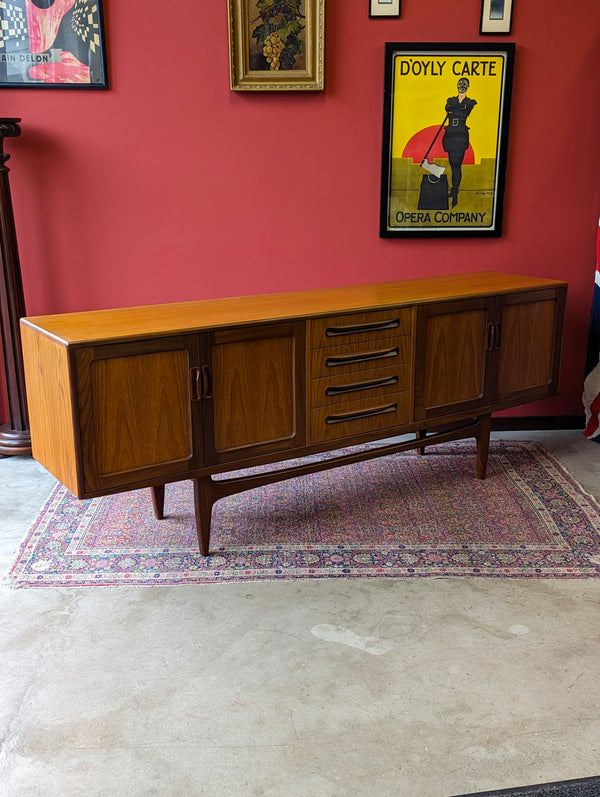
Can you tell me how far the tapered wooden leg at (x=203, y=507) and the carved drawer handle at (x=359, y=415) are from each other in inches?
19.5

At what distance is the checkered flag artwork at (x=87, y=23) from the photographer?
340cm

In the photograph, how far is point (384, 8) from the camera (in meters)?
3.56

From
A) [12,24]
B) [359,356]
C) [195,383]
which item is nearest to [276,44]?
[12,24]

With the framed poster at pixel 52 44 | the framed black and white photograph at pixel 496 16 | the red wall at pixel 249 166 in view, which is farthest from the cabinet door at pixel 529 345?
the framed poster at pixel 52 44

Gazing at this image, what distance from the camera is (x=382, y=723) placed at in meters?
1.99

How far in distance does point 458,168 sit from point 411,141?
0.27 meters

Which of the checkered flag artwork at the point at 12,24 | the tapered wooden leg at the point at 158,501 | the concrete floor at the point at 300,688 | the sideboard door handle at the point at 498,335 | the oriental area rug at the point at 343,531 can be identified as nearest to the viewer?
the concrete floor at the point at 300,688

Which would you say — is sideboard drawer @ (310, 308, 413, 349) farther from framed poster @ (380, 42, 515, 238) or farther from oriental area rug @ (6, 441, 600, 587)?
framed poster @ (380, 42, 515, 238)

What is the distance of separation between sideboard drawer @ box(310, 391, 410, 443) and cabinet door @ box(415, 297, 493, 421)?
92mm

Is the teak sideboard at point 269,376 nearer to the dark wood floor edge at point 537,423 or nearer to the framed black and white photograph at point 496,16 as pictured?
the dark wood floor edge at point 537,423

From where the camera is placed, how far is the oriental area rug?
273 centimetres

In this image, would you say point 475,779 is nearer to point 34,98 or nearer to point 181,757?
point 181,757

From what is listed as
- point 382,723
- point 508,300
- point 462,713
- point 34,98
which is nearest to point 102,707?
point 382,723

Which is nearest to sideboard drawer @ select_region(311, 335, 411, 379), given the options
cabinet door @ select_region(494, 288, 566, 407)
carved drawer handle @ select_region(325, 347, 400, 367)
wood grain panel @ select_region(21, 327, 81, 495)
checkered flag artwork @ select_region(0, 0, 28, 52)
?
carved drawer handle @ select_region(325, 347, 400, 367)
